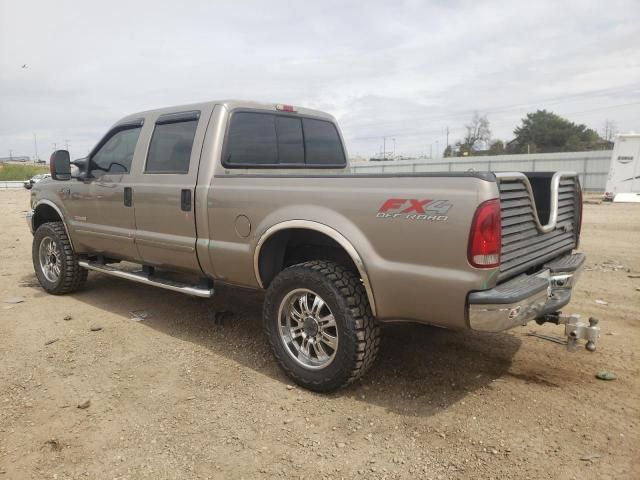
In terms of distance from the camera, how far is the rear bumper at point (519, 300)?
2.68 m

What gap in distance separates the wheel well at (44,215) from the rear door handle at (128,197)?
163 centimetres

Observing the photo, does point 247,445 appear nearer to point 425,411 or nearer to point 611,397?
point 425,411

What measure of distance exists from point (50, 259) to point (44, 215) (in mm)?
593

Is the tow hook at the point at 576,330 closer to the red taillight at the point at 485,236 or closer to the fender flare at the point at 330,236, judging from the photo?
the red taillight at the point at 485,236

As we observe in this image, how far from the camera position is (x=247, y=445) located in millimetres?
2799

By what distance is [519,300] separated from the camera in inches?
108

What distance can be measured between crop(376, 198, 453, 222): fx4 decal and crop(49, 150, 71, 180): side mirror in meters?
3.84

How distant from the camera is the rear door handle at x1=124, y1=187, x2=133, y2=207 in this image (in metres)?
4.71

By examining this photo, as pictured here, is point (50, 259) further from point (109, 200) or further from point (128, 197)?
point (128, 197)

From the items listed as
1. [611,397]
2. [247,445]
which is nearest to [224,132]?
[247,445]

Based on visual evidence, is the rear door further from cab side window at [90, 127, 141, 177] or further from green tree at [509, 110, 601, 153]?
green tree at [509, 110, 601, 153]

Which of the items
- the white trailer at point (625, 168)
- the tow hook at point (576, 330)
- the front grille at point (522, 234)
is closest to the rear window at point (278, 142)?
the front grille at point (522, 234)

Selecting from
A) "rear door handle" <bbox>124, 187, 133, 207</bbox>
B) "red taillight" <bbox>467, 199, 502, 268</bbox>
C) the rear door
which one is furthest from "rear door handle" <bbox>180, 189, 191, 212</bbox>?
"red taillight" <bbox>467, 199, 502, 268</bbox>

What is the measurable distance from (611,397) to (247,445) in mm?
2326
